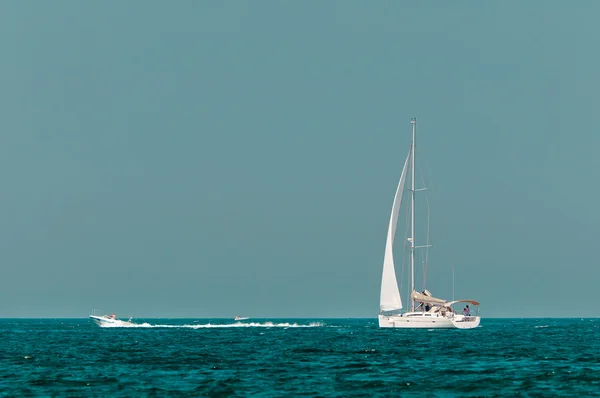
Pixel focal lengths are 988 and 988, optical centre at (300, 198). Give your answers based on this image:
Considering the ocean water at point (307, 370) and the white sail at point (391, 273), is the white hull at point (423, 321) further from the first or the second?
the ocean water at point (307, 370)

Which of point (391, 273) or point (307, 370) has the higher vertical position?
point (391, 273)

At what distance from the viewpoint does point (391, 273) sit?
481 feet

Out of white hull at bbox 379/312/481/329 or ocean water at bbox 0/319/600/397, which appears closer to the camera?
ocean water at bbox 0/319/600/397

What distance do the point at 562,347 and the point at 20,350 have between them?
55.3 m

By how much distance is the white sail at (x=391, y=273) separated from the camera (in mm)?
145750

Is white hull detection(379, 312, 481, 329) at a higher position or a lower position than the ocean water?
higher

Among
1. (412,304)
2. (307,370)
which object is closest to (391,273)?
(412,304)

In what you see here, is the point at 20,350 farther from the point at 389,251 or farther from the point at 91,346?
the point at 389,251

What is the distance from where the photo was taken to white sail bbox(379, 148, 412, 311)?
146 metres

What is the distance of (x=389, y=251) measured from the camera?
14725 centimetres

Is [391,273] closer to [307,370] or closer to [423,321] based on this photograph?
[423,321]

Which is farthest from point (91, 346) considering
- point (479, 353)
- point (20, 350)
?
point (479, 353)

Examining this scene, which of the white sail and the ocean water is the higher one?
the white sail

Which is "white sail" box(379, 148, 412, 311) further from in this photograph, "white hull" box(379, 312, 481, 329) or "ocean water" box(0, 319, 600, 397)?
"ocean water" box(0, 319, 600, 397)
